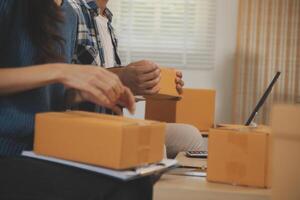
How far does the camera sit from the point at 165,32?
140 inches

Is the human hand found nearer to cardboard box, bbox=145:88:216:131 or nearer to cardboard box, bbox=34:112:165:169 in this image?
cardboard box, bbox=34:112:165:169

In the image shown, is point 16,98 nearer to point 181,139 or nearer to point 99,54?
point 99,54

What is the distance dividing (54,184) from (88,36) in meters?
1.19

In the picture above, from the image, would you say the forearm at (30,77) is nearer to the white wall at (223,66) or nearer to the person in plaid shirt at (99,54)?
the person in plaid shirt at (99,54)

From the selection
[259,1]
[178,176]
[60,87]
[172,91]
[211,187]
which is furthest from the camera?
[259,1]

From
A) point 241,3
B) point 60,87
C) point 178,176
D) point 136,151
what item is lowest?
point 178,176

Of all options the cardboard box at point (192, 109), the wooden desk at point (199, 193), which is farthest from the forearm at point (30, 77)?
the cardboard box at point (192, 109)

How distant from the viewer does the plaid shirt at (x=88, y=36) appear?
1.89 m

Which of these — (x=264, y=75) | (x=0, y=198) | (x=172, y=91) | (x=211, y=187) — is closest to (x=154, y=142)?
(x=211, y=187)

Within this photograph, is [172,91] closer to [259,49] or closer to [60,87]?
[60,87]

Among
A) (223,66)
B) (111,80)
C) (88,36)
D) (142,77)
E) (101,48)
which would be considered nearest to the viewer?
(111,80)

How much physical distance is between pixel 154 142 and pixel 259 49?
8.65 ft

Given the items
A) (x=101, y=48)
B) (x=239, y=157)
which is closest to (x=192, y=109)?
(x=101, y=48)

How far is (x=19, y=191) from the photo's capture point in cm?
84
